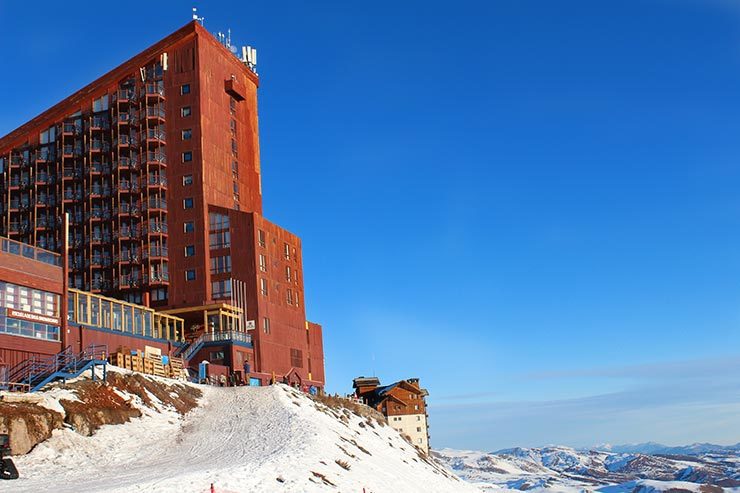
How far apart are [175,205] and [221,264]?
360 inches

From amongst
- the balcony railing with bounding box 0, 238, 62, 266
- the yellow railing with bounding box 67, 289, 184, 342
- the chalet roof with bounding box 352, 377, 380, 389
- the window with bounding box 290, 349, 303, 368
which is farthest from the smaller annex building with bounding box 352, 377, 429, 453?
the balcony railing with bounding box 0, 238, 62, 266

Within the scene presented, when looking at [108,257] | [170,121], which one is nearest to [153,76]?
[170,121]

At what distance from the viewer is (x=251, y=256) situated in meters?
85.8

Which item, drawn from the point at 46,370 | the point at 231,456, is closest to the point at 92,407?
the point at 46,370

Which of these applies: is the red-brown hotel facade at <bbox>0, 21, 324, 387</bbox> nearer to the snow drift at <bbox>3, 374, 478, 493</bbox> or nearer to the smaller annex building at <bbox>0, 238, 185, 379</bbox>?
the smaller annex building at <bbox>0, 238, 185, 379</bbox>

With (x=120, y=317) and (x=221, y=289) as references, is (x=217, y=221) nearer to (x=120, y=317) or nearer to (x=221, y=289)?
(x=221, y=289)

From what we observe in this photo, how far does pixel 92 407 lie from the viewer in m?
41.4

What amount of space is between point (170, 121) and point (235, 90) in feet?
32.4

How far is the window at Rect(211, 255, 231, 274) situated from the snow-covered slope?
99.0 feet

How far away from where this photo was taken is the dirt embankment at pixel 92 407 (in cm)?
3459

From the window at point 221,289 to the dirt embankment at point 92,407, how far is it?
97.1 ft

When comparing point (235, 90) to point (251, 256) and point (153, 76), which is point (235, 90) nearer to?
point (153, 76)

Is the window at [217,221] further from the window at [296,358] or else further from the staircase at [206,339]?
the window at [296,358]

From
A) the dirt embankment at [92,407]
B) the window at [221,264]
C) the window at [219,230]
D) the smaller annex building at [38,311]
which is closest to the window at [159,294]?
the window at [221,264]
